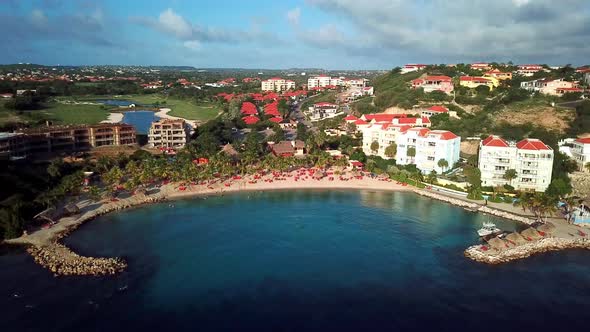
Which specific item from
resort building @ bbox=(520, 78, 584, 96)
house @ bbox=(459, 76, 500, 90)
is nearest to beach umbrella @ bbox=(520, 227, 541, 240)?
resort building @ bbox=(520, 78, 584, 96)

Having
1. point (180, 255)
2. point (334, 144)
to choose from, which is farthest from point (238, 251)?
point (334, 144)

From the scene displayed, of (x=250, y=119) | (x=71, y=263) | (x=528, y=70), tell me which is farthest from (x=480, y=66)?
(x=71, y=263)

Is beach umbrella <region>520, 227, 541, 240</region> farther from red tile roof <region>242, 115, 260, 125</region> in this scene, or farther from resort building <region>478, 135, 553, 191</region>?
red tile roof <region>242, 115, 260, 125</region>

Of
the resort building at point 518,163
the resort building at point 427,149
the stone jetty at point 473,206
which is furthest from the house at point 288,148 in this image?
the resort building at point 518,163

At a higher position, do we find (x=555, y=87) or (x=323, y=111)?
(x=555, y=87)

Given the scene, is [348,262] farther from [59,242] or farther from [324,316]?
[59,242]

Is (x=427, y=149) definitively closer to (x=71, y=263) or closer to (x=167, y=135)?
(x=167, y=135)

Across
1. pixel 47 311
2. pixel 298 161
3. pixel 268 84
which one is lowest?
pixel 47 311
